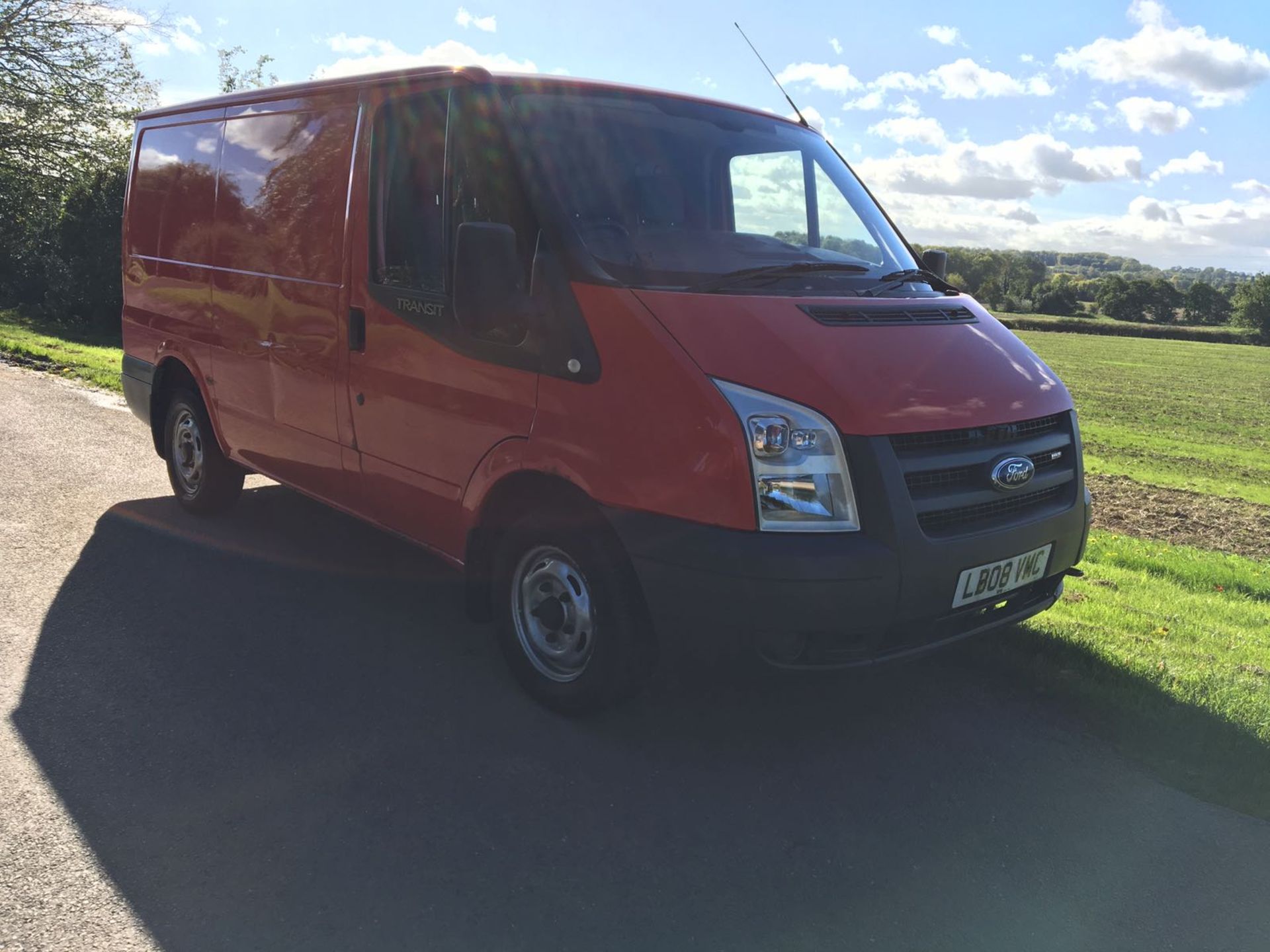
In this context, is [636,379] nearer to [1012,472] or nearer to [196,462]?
[1012,472]

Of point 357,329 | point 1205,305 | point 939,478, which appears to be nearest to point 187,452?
point 357,329

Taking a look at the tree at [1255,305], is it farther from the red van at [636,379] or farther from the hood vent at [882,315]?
the red van at [636,379]

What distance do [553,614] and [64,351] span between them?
13998mm

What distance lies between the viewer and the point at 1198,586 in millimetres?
7203

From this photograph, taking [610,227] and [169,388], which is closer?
[610,227]

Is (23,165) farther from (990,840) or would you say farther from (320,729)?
(990,840)

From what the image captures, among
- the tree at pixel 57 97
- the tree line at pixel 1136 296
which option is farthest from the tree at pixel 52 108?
the tree line at pixel 1136 296

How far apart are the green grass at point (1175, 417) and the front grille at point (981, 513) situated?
10080mm

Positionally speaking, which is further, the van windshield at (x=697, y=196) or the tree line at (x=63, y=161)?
the tree line at (x=63, y=161)

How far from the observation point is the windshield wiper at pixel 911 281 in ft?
13.6

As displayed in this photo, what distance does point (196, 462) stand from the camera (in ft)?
21.0

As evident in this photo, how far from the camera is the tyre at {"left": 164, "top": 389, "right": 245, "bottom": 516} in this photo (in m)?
6.28

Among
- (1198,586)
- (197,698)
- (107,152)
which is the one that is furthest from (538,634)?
(107,152)

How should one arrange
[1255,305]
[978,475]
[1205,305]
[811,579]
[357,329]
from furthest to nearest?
[1205,305] → [1255,305] → [357,329] → [978,475] → [811,579]
